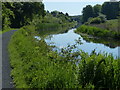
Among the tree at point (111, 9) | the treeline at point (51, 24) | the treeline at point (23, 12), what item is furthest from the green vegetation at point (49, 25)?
the tree at point (111, 9)

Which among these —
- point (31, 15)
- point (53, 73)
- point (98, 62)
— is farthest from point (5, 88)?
point (31, 15)

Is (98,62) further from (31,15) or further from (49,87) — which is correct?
(31,15)

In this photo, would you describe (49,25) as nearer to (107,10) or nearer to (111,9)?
(111,9)

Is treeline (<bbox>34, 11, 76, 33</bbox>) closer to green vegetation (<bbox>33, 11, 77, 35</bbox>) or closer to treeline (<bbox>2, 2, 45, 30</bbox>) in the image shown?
green vegetation (<bbox>33, 11, 77, 35</bbox>)

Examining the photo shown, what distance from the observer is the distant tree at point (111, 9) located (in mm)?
91438

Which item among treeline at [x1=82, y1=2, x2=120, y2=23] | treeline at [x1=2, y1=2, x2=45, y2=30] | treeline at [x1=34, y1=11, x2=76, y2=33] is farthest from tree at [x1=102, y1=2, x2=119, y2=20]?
treeline at [x1=2, y1=2, x2=45, y2=30]

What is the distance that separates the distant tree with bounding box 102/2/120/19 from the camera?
91438mm

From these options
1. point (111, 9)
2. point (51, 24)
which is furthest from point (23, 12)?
point (111, 9)

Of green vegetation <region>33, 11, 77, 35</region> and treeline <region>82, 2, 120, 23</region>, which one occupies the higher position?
treeline <region>82, 2, 120, 23</region>

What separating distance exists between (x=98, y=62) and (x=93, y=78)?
2.16 feet

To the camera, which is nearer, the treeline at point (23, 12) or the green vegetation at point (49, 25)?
the green vegetation at point (49, 25)

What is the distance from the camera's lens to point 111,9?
93.9 m

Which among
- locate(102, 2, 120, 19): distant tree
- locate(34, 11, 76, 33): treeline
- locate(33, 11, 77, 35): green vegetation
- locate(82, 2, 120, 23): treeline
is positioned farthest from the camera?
locate(82, 2, 120, 23): treeline

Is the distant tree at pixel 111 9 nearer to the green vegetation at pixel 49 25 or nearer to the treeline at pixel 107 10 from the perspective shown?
the treeline at pixel 107 10
